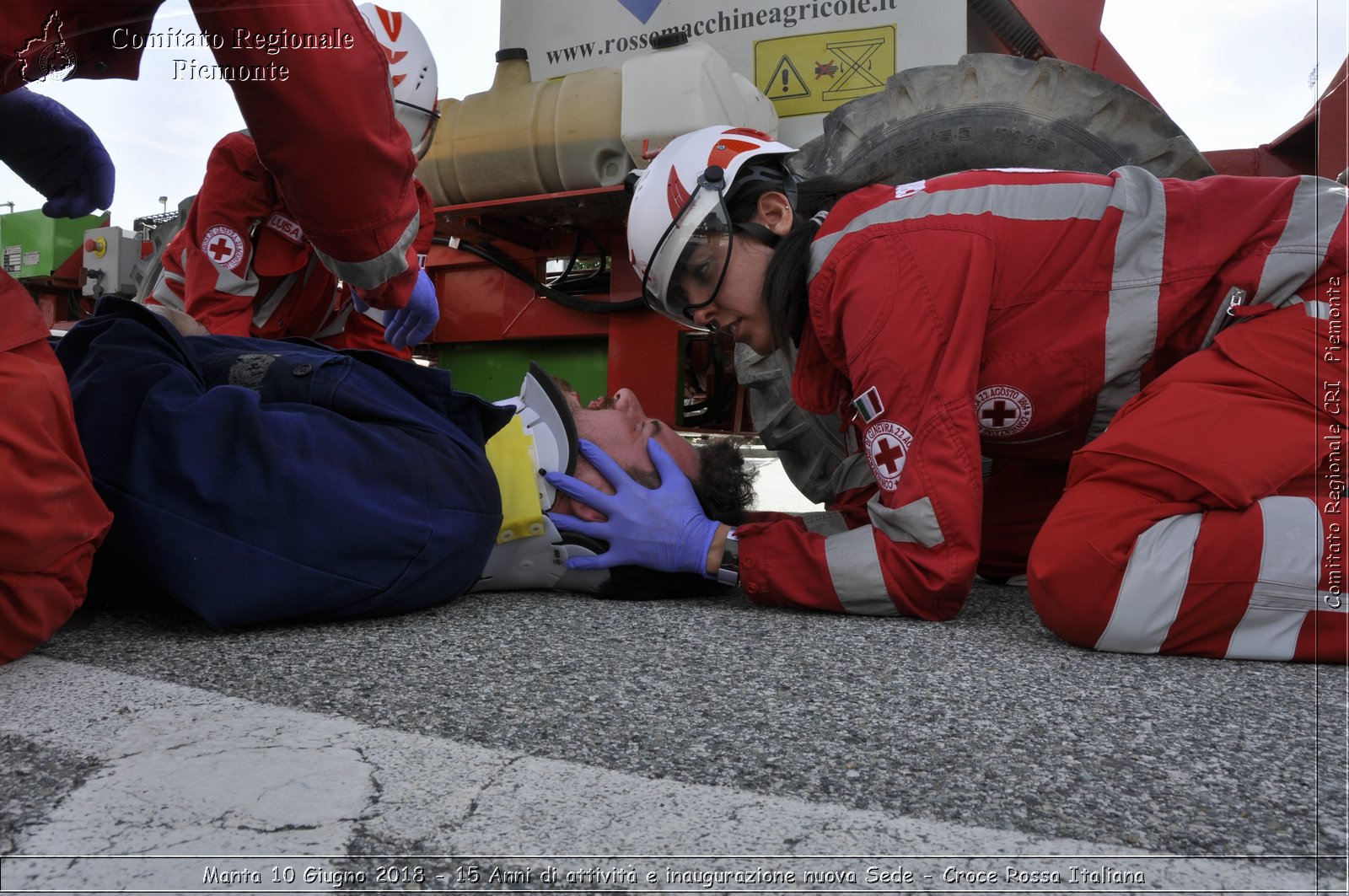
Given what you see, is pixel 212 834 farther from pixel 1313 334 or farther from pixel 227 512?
pixel 1313 334

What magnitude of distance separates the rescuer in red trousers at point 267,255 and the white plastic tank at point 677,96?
2.60ft

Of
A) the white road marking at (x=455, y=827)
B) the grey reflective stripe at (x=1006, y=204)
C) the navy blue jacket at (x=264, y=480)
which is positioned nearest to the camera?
the white road marking at (x=455, y=827)

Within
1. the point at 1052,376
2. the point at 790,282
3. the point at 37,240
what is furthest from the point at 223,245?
the point at 37,240

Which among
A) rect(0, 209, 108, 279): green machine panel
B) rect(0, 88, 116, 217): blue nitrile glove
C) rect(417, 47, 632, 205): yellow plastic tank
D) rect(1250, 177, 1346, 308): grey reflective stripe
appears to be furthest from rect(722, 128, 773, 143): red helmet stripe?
rect(0, 209, 108, 279): green machine panel

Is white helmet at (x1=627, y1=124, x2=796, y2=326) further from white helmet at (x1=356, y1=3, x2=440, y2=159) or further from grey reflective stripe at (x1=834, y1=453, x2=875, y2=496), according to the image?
white helmet at (x1=356, y1=3, x2=440, y2=159)

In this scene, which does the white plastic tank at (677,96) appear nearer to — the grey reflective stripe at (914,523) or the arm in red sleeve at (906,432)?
the arm in red sleeve at (906,432)

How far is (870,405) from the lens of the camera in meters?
1.73

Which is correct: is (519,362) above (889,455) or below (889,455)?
above

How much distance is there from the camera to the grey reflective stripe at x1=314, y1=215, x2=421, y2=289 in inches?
62.4

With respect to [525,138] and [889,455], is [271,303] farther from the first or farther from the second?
[889,455]

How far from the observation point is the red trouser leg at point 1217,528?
1.47 metres

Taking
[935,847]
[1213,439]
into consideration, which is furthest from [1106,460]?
[935,847]

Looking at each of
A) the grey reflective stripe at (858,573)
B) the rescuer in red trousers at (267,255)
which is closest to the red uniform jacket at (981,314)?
the grey reflective stripe at (858,573)

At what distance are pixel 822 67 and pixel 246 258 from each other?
6.97 ft
